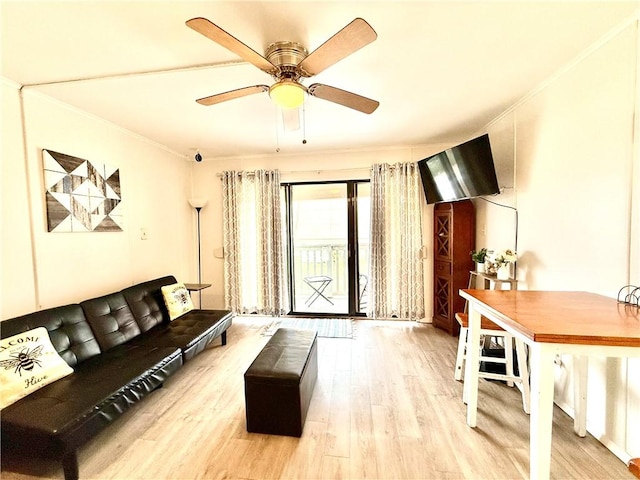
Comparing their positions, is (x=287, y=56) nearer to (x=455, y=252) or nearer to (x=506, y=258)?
(x=506, y=258)

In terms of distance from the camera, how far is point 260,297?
3.94m

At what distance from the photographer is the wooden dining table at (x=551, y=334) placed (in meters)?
1.04

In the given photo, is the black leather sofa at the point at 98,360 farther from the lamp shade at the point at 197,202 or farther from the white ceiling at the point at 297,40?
the white ceiling at the point at 297,40

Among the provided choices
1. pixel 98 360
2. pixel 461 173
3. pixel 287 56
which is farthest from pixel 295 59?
pixel 98 360

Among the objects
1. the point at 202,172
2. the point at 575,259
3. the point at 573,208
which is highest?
the point at 202,172

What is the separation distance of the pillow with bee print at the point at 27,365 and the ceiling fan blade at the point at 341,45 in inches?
94.5

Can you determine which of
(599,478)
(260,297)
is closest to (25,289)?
(260,297)

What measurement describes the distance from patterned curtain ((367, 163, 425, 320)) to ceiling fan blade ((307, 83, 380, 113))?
6.24 ft

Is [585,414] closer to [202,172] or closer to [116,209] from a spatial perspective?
[116,209]

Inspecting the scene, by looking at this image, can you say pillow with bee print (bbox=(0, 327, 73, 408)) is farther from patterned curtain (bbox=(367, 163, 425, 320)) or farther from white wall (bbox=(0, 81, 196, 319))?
patterned curtain (bbox=(367, 163, 425, 320))

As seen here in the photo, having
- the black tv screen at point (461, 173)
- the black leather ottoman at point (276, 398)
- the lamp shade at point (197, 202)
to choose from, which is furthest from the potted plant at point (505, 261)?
the lamp shade at point (197, 202)

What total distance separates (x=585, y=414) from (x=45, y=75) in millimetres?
4308

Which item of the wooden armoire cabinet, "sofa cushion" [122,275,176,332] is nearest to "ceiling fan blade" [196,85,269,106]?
"sofa cushion" [122,275,176,332]

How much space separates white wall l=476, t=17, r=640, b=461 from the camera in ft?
4.84
